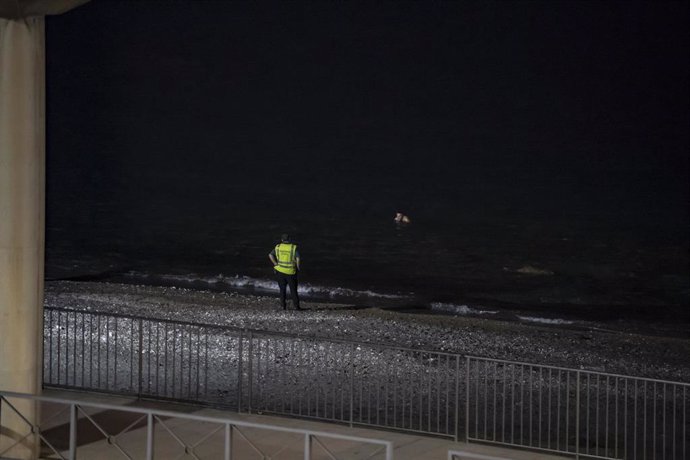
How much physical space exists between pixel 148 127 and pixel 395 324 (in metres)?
85.2

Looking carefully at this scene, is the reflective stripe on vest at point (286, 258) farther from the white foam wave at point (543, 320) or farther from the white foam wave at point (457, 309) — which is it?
the white foam wave at point (543, 320)

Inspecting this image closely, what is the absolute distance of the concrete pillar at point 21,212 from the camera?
1160cm

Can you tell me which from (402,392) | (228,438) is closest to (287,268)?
(402,392)

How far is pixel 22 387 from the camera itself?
11953 millimetres

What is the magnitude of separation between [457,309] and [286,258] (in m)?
5.04

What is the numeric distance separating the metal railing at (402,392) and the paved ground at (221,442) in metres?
0.35

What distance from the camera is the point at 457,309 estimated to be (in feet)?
91.0

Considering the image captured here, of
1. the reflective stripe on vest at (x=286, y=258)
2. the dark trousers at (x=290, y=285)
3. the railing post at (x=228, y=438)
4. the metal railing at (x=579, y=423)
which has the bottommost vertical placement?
the metal railing at (x=579, y=423)

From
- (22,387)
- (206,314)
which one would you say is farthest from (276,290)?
(22,387)

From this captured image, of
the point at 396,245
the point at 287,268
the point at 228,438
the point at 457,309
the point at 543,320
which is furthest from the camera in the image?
the point at 396,245

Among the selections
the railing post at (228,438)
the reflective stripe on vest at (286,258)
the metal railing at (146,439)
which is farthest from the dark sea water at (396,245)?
the railing post at (228,438)

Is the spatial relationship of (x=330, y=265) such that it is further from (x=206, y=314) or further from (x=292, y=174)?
(x=292, y=174)

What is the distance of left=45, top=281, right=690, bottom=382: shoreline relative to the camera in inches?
789

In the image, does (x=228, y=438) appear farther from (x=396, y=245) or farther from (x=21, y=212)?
(x=396, y=245)
